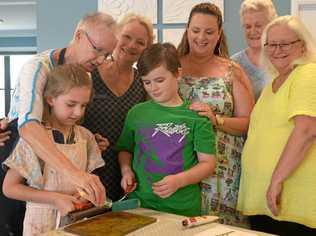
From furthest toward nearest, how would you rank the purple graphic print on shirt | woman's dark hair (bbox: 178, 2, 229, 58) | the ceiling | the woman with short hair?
the ceiling < the woman with short hair < woman's dark hair (bbox: 178, 2, 229, 58) < the purple graphic print on shirt

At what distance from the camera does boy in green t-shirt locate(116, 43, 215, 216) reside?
1425 millimetres

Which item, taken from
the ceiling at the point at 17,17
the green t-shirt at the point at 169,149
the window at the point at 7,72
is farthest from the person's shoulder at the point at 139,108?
the window at the point at 7,72

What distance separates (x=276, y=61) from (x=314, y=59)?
0.40 feet

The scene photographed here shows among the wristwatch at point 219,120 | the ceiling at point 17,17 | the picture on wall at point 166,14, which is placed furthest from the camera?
the ceiling at point 17,17

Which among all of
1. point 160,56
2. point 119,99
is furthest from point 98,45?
point 119,99

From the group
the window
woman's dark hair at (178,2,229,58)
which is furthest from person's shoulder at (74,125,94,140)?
the window

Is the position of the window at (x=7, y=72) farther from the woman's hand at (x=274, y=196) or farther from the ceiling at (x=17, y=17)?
the woman's hand at (x=274, y=196)

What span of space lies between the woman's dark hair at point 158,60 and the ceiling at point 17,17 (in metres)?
4.43

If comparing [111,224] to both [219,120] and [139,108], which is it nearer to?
[139,108]

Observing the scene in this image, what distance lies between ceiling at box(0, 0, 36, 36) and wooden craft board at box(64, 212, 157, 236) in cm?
479

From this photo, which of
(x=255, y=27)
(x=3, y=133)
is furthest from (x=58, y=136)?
(x=255, y=27)

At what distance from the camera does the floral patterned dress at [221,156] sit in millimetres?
1594

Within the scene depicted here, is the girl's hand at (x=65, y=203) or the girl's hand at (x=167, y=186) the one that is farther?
the girl's hand at (x=167, y=186)

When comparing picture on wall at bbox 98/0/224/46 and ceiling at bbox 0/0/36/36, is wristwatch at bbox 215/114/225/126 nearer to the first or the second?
picture on wall at bbox 98/0/224/46
